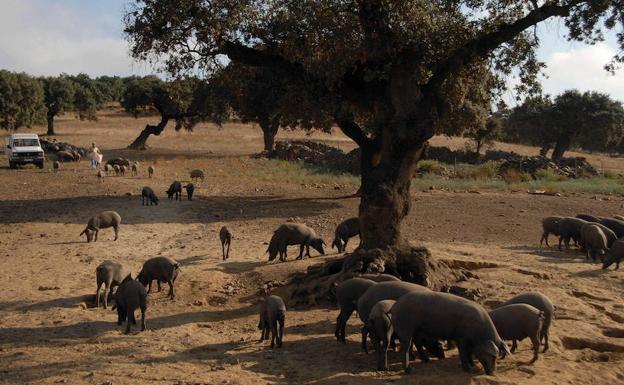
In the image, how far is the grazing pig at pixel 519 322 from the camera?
9.33 meters

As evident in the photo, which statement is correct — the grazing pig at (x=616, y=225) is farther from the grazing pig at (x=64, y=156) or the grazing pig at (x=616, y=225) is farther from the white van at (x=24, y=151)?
the grazing pig at (x=64, y=156)

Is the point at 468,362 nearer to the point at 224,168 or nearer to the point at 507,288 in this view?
the point at 507,288

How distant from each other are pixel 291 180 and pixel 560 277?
1937 cm

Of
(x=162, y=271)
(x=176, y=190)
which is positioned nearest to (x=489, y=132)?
(x=176, y=190)

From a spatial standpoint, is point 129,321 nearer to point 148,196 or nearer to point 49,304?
point 49,304

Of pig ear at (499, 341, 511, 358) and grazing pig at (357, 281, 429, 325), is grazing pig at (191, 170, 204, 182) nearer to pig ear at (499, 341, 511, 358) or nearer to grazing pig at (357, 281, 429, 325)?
grazing pig at (357, 281, 429, 325)

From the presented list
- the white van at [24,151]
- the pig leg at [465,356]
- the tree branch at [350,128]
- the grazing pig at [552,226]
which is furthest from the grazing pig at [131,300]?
the white van at [24,151]

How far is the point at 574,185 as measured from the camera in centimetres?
3186

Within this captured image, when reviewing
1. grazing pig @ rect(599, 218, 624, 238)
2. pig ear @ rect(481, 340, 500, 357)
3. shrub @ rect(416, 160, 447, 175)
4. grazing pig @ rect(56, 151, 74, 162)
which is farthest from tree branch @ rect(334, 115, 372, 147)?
grazing pig @ rect(56, 151, 74, 162)

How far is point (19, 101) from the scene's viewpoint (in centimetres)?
5425

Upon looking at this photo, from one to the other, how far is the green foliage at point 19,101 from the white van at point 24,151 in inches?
723

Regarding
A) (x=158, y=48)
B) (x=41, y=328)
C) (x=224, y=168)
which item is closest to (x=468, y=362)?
(x=41, y=328)

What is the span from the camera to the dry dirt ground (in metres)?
8.86

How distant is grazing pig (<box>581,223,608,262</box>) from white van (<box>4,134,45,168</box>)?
29.4m
